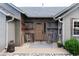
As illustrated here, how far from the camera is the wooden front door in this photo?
17.7 m

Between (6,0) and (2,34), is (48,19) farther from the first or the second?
(6,0)

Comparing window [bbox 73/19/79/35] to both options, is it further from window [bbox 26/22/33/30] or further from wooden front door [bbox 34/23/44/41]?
window [bbox 26/22/33/30]

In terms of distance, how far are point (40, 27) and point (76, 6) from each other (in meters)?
6.35

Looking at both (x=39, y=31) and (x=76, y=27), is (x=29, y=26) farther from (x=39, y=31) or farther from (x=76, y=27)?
(x=76, y=27)

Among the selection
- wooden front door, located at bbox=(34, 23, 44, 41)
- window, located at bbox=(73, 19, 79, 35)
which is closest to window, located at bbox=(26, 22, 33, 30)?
wooden front door, located at bbox=(34, 23, 44, 41)

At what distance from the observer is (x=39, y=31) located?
58.6 ft

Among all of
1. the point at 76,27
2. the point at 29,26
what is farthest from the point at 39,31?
the point at 76,27

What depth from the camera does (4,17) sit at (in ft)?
34.3

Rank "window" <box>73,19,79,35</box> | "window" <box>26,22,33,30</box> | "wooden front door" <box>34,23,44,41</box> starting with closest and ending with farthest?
"window" <box>73,19,79,35</box>
"window" <box>26,22,33,30</box>
"wooden front door" <box>34,23,44,41</box>

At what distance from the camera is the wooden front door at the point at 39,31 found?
17719 millimetres

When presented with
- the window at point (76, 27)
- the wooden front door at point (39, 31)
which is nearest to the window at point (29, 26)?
the wooden front door at point (39, 31)

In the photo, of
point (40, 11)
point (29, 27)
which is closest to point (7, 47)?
point (29, 27)

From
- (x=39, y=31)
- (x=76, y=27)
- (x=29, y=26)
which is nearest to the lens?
(x=76, y=27)

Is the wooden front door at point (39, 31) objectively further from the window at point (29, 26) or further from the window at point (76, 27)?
the window at point (76, 27)
